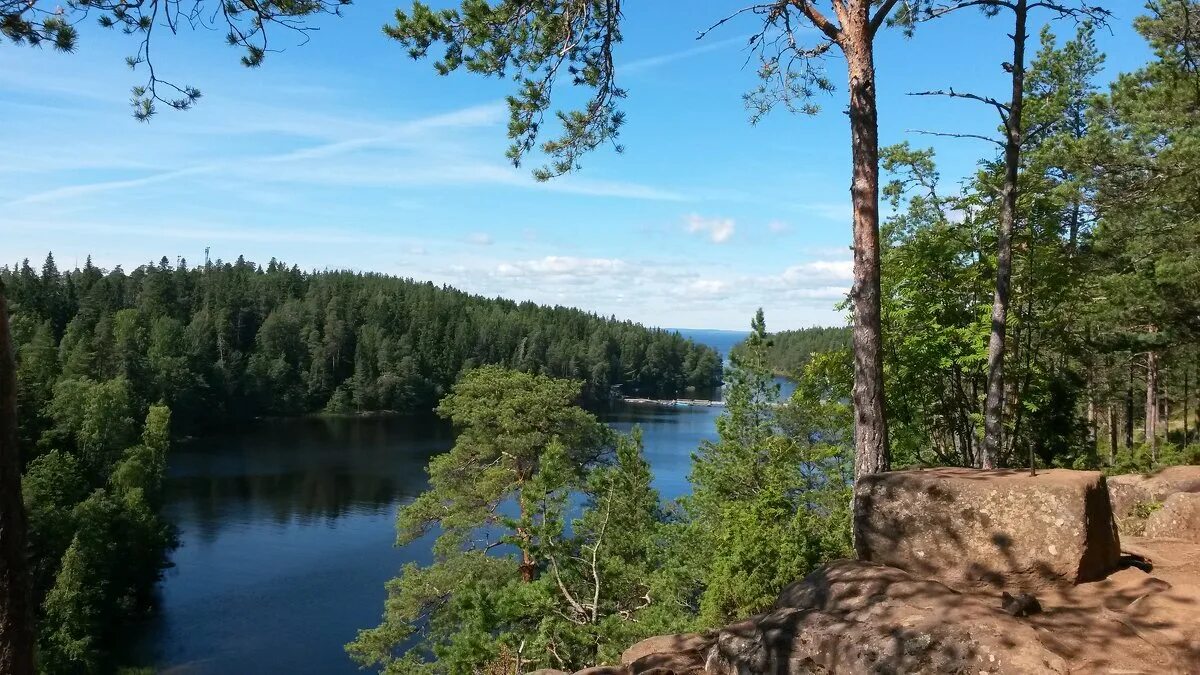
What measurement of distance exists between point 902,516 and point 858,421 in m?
1.18

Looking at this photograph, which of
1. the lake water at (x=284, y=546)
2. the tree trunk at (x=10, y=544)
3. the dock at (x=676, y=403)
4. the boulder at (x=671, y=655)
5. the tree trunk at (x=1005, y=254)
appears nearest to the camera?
the tree trunk at (x=10, y=544)

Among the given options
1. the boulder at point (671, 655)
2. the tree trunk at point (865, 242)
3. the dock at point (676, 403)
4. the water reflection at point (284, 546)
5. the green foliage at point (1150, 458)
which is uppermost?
A: the tree trunk at point (865, 242)

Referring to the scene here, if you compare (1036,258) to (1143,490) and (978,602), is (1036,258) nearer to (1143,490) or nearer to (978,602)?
(1143,490)

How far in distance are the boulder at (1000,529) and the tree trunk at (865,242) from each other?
933 mm

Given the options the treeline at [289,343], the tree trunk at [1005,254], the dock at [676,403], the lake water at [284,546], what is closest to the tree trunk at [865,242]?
the tree trunk at [1005,254]

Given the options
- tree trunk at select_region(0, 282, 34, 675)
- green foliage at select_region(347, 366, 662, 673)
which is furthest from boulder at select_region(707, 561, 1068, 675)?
green foliage at select_region(347, 366, 662, 673)

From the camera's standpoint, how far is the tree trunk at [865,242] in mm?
6293

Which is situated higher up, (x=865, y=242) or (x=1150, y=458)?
(x=865, y=242)

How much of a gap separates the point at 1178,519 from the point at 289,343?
85456mm

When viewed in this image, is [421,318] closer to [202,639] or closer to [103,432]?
[103,432]

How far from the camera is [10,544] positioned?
3.82 m

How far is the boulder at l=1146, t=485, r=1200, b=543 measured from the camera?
6996 millimetres

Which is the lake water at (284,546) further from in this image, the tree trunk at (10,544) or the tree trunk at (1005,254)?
the tree trunk at (10,544)

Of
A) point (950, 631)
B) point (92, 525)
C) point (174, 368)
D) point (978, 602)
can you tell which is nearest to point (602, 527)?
point (978, 602)
